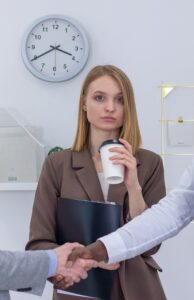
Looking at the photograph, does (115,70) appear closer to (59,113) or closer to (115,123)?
(115,123)

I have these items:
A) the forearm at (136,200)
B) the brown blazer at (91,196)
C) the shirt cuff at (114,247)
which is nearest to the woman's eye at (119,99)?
the brown blazer at (91,196)

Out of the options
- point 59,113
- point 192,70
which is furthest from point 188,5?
point 59,113

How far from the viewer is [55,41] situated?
2023 millimetres

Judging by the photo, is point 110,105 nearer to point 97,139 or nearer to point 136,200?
point 97,139

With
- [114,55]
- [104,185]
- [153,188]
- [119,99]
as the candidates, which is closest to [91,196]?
[104,185]

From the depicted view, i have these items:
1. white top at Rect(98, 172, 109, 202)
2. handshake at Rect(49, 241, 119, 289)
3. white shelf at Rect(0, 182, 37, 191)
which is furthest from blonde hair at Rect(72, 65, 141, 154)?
white shelf at Rect(0, 182, 37, 191)

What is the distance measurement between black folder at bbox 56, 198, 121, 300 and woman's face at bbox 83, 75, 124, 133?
0.25m

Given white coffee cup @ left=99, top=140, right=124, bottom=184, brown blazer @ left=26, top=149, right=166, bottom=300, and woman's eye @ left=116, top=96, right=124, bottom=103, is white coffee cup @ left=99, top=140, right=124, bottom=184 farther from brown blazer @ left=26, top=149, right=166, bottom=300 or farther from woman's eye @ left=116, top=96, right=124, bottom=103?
woman's eye @ left=116, top=96, right=124, bottom=103

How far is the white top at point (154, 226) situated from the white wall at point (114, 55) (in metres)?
0.91

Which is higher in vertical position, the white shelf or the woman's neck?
the woman's neck

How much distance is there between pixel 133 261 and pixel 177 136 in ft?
2.97

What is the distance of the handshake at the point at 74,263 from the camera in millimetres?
1147

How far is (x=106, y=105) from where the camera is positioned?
4.40 ft

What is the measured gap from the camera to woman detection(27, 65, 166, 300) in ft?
4.08
